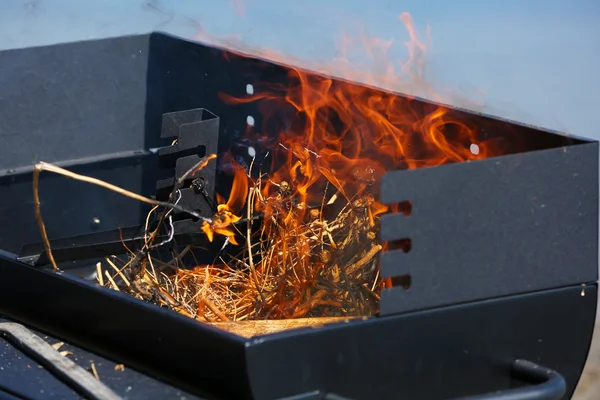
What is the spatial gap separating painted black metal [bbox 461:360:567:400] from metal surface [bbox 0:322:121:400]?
2.00 feet

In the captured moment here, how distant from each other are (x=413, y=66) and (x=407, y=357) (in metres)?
1.11

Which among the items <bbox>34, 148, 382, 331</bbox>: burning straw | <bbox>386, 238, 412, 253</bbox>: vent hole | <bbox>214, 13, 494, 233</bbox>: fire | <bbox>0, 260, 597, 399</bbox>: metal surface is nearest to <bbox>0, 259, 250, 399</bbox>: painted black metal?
<bbox>0, 260, 597, 399</bbox>: metal surface

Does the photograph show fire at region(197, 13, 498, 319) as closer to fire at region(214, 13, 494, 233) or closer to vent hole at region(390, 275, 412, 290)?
fire at region(214, 13, 494, 233)

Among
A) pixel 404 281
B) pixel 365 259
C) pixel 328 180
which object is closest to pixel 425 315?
pixel 404 281

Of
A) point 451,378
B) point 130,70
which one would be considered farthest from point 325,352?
point 130,70

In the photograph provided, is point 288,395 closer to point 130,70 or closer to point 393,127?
point 393,127

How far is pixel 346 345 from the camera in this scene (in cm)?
153

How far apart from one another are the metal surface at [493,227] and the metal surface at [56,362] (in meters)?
0.49

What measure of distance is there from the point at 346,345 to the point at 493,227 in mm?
336

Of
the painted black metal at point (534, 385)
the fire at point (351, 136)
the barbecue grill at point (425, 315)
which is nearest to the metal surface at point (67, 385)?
the barbecue grill at point (425, 315)

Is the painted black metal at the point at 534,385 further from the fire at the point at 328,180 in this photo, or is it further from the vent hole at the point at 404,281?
the fire at the point at 328,180

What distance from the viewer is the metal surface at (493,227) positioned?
1556 mm

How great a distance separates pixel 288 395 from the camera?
151 centimetres

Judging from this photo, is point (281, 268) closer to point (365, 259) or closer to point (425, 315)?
point (365, 259)
